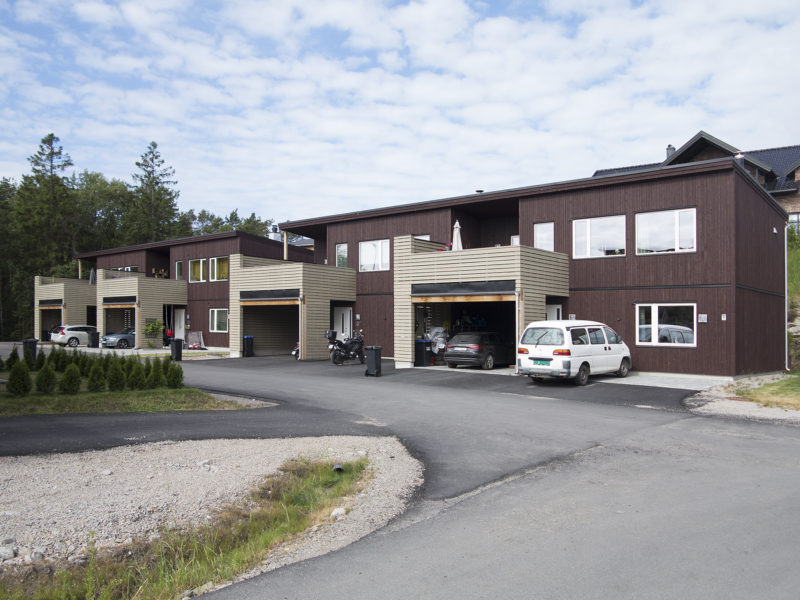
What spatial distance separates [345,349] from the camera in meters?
24.6

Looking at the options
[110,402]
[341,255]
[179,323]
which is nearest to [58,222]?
[179,323]

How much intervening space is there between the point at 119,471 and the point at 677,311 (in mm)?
17661

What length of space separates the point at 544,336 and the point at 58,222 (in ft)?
182

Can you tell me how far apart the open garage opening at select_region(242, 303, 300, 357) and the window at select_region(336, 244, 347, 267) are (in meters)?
3.72

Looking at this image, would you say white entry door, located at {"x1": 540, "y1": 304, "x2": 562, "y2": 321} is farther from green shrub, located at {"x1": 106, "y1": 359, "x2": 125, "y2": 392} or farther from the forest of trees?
the forest of trees

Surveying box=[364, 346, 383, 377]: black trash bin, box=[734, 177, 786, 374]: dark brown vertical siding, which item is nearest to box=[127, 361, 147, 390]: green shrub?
box=[364, 346, 383, 377]: black trash bin

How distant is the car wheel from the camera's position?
18.7 metres

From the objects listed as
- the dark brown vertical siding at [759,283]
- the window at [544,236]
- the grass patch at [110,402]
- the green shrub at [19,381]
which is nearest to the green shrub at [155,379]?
the grass patch at [110,402]

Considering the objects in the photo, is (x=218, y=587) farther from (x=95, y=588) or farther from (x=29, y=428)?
(x=29, y=428)

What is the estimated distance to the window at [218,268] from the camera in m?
35.3

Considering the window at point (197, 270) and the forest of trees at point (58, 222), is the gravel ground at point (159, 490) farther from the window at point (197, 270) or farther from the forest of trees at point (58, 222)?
the forest of trees at point (58, 222)

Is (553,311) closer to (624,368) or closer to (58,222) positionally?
(624,368)

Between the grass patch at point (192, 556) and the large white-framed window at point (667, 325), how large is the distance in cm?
1581

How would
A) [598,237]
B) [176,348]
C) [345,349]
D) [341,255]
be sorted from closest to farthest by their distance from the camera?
[598,237] < [345,349] < [176,348] < [341,255]
